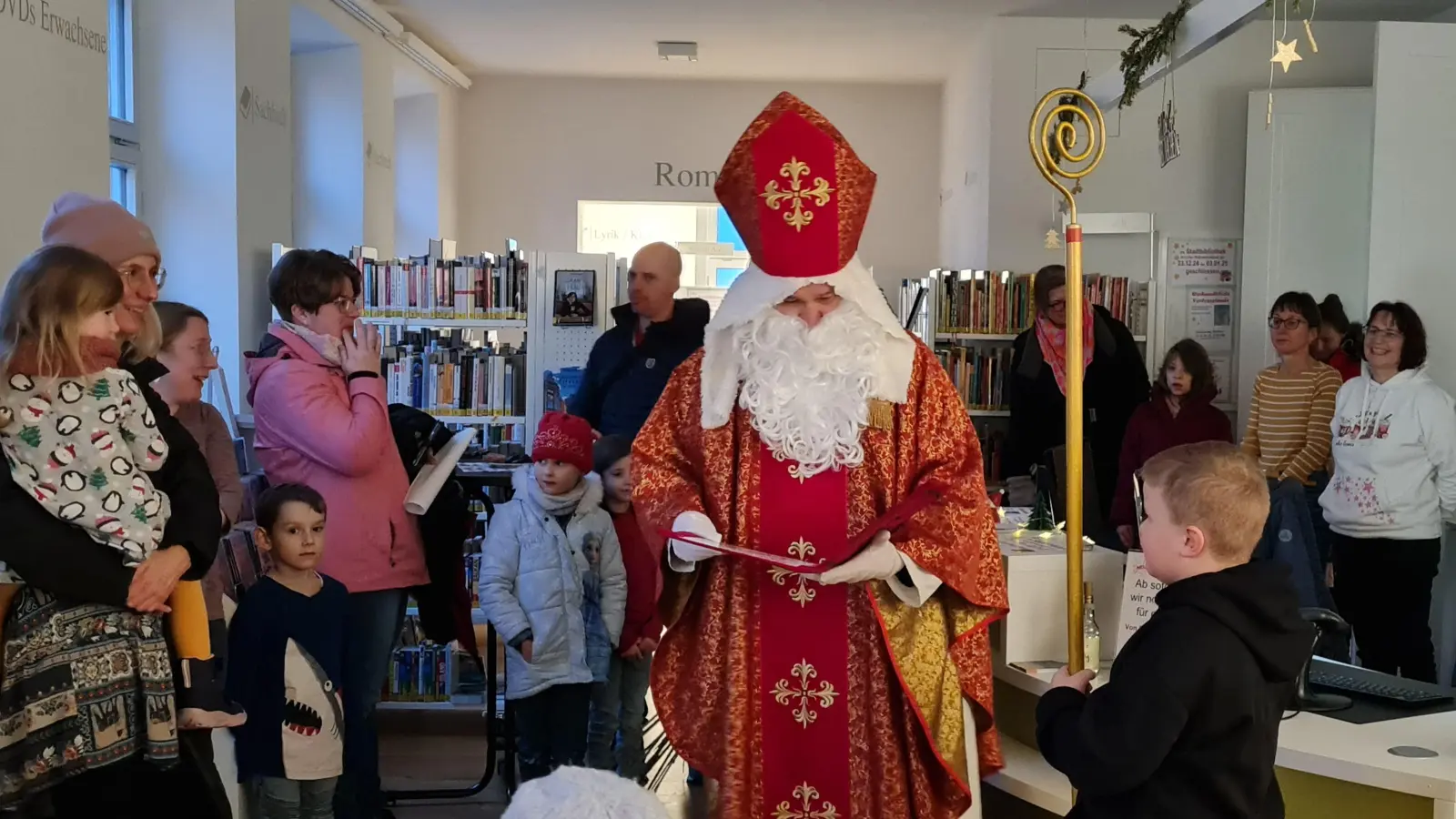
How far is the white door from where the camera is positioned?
710cm

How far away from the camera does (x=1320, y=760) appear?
204cm

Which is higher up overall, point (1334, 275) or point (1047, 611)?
point (1334, 275)

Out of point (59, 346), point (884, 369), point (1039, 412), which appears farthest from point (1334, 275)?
point (59, 346)

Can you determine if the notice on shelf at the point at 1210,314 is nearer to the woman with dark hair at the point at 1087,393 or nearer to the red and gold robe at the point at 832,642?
the woman with dark hair at the point at 1087,393

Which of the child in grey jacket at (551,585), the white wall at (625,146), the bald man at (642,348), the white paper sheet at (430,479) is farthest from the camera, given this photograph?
the white wall at (625,146)

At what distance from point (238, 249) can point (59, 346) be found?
13.3 feet

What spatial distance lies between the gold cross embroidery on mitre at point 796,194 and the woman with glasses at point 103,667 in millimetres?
1039

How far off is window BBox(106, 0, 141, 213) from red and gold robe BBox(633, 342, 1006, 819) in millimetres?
4123

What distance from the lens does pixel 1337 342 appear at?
5.71 metres

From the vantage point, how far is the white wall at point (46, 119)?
11.8 ft

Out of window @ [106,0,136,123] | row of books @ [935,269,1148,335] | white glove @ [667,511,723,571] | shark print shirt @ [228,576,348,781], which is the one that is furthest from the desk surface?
window @ [106,0,136,123]

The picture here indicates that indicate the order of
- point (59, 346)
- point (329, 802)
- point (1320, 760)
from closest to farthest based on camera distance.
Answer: point (59, 346) < point (1320, 760) < point (329, 802)

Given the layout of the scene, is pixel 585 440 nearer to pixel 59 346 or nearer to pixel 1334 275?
pixel 59 346

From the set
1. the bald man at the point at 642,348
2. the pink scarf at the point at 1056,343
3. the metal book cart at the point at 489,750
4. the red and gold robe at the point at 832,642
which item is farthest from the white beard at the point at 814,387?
the pink scarf at the point at 1056,343
